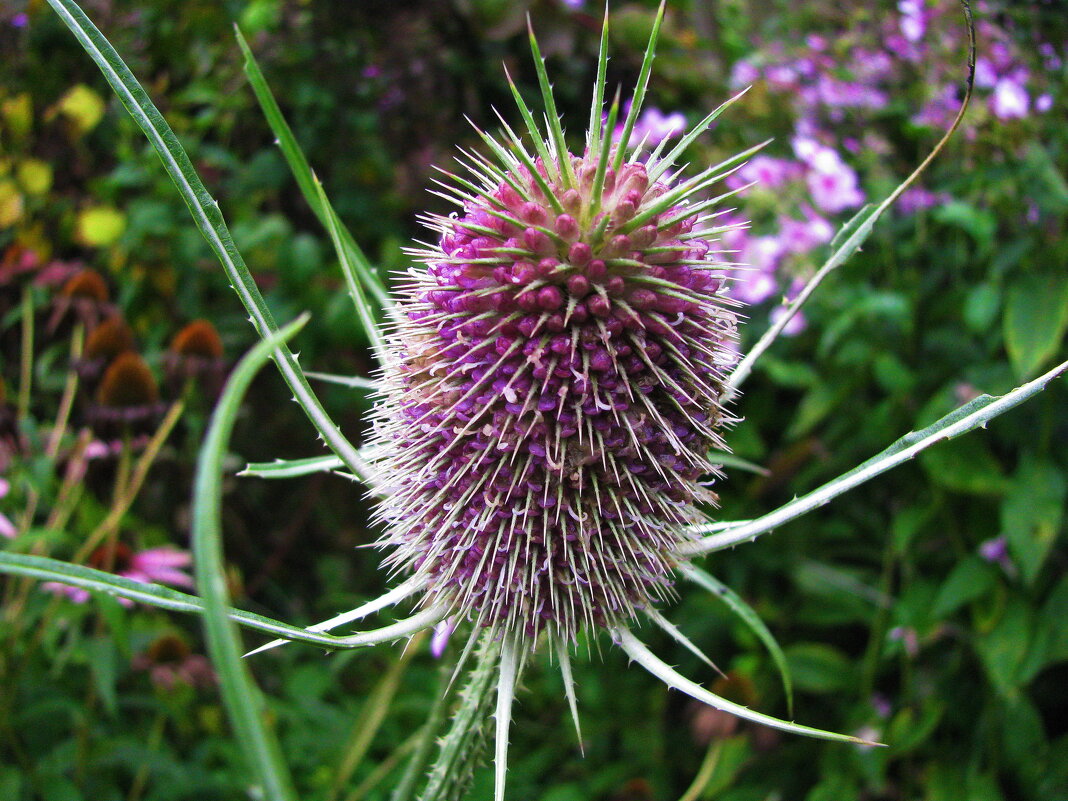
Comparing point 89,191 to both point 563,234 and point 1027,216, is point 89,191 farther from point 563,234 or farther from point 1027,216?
point 1027,216

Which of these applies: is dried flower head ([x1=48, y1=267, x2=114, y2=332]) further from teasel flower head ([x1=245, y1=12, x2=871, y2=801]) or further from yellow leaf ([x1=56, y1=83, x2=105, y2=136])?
teasel flower head ([x1=245, y1=12, x2=871, y2=801])

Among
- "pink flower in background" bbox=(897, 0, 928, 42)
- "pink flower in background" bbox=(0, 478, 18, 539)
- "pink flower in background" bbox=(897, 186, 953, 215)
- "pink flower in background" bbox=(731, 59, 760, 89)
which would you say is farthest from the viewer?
"pink flower in background" bbox=(731, 59, 760, 89)

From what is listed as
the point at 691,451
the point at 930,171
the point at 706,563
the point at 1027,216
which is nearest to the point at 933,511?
the point at 706,563

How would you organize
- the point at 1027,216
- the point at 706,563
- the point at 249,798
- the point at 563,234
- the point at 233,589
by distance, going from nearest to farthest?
1. the point at 563,234
2. the point at 249,798
3. the point at 233,589
4. the point at 1027,216
5. the point at 706,563

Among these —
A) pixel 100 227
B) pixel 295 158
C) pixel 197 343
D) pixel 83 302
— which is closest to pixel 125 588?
pixel 295 158

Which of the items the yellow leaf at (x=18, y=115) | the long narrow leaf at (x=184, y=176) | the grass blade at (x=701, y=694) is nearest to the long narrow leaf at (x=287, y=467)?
the long narrow leaf at (x=184, y=176)

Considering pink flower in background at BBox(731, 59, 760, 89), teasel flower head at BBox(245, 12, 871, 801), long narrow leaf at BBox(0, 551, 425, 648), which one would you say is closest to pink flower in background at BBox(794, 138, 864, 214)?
pink flower in background at BBox(731, 59, 760, 89)
